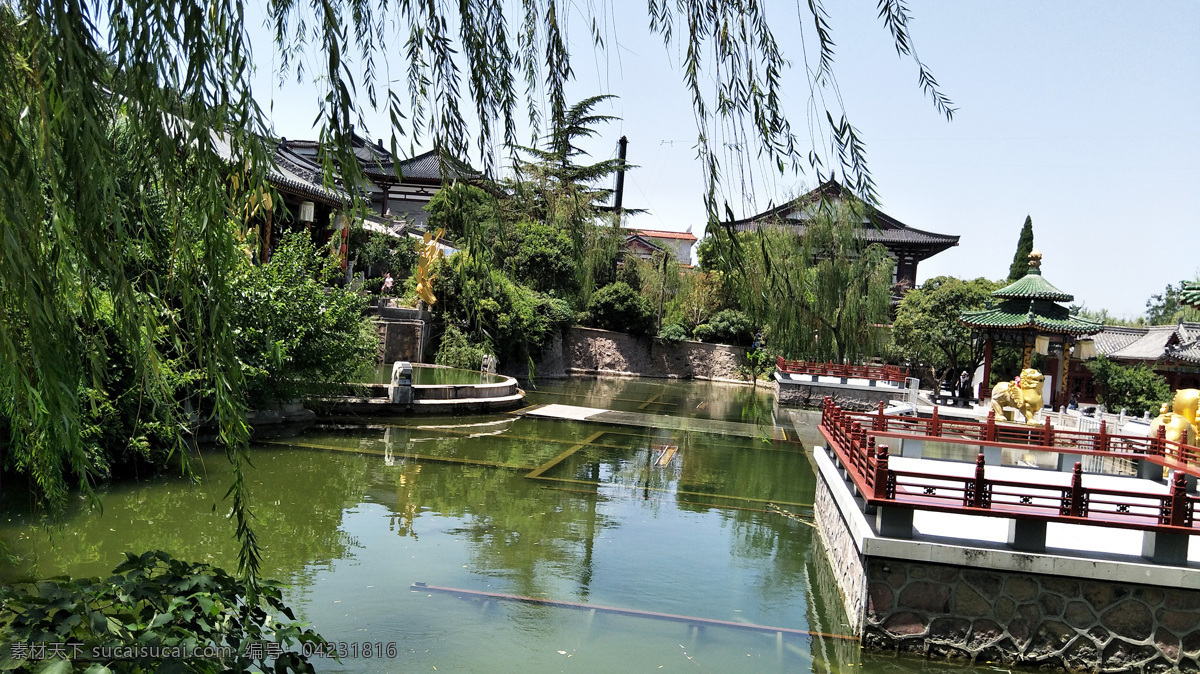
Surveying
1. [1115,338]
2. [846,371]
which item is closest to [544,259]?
[846,371]

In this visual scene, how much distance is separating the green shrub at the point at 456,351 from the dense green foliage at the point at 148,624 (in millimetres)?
17214

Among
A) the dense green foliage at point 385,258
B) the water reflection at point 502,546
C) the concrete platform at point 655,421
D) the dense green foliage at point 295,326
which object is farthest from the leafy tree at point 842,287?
the dense green foliage at point 385,258

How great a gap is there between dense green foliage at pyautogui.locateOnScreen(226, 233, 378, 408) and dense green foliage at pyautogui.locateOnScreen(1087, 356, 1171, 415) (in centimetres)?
1552

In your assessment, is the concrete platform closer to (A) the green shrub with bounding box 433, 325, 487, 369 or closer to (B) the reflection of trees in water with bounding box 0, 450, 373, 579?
(A) the green shrub with bounding box 433, 325, 487, 369

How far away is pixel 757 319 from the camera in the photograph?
2.18 meters

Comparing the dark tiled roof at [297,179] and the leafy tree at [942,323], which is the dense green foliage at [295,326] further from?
the leafy tree at [942,323]

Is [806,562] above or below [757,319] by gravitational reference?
below

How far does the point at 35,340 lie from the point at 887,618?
15.3ft

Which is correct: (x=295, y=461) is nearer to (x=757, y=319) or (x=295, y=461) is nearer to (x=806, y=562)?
(x=806, y=562)

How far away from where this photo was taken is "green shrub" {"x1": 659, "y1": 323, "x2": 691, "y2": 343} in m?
28.8

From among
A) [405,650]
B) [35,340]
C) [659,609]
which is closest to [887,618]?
[659,609]

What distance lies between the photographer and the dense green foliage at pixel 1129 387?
1719 centimetres

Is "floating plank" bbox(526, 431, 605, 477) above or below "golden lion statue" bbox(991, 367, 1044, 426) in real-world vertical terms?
below

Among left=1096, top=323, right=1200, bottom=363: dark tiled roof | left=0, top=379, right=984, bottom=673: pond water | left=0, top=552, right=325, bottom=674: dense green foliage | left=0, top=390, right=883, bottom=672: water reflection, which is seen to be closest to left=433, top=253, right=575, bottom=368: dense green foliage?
left=0, top=379, right=984, bottom=673: pond water
